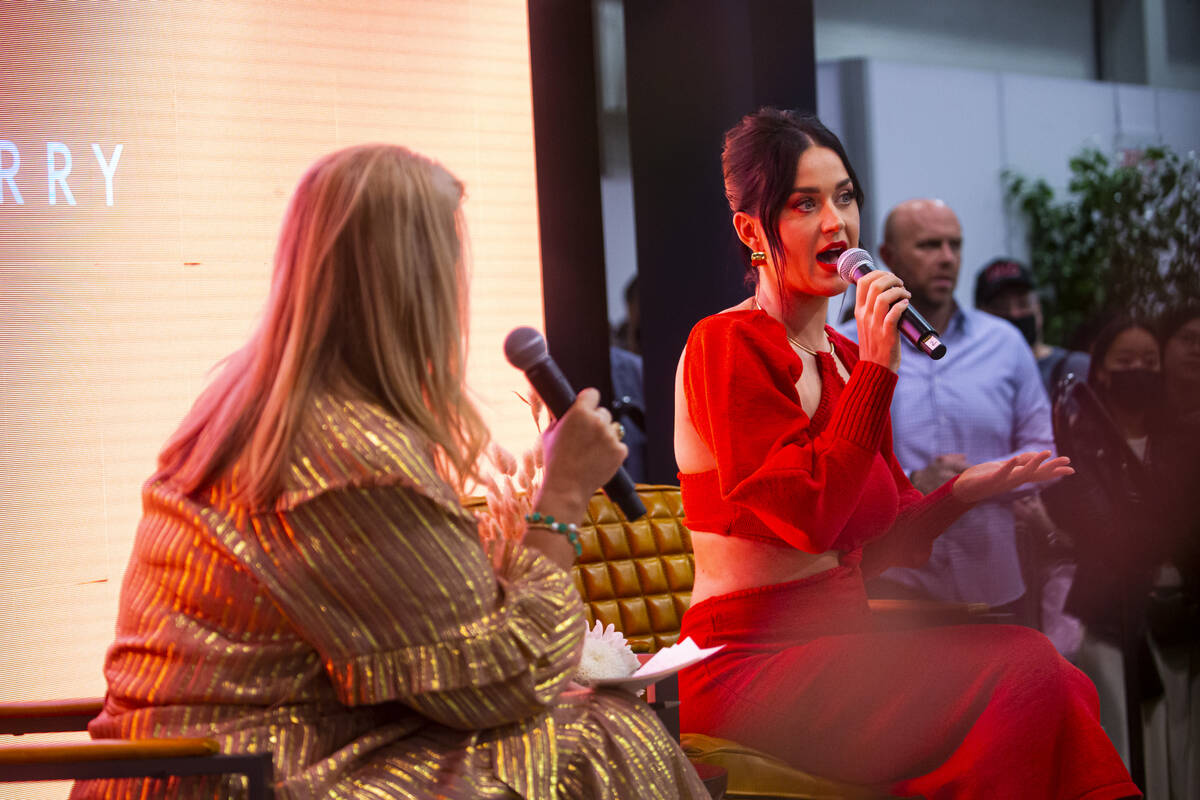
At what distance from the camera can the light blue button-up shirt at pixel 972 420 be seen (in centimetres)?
339

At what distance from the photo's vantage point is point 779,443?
175 cm

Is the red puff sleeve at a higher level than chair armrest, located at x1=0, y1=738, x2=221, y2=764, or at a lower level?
higher

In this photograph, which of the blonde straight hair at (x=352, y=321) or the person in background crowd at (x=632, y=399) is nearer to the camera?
the blonde straight hair at (x=352, y=321)

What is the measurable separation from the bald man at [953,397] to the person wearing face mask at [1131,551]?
Answer: 1.01 ft

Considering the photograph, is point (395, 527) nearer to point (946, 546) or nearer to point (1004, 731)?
point (1004, 731)

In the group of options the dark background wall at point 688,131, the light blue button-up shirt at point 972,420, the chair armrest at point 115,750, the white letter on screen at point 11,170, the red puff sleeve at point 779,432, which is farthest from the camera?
the light blue button-up shirt at point 972,420

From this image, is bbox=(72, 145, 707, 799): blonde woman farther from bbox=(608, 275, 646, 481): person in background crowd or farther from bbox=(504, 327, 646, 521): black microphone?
bbox=(608, 275, 646, 481): person in background crowd

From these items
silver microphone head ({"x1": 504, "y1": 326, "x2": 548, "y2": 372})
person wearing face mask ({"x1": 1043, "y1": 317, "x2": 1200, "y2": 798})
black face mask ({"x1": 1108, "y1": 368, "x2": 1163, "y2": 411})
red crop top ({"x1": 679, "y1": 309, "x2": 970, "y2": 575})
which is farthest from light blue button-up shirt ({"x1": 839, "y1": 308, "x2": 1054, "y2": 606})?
silver microphone head ({"x1": 504, "y1": 326, "x2": 548, "y2": 372})

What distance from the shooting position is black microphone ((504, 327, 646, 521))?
1473mm

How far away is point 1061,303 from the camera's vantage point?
274 inches

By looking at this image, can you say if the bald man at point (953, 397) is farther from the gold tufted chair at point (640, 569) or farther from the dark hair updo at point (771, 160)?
the dark hair updo at point (771, 160)

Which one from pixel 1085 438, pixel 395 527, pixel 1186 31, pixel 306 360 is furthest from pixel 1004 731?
pixel 1186 31

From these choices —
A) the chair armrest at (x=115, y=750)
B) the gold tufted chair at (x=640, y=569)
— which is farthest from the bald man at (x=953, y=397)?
the chair armrest at (x=115, y=750)

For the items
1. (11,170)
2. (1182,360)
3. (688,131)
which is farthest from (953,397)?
(11,170)
